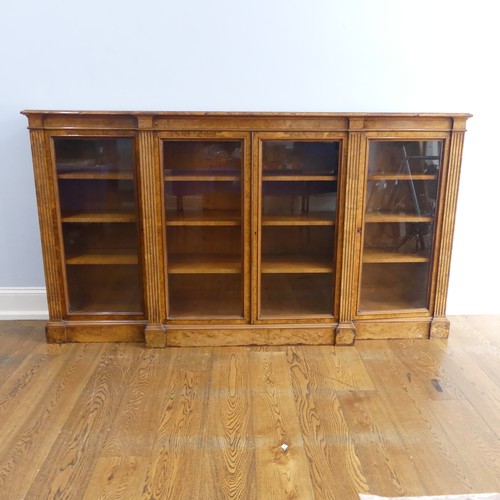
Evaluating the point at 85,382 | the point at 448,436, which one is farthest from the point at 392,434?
the point at 85,382

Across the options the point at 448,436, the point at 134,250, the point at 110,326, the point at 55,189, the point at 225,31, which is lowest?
the point at 448,436

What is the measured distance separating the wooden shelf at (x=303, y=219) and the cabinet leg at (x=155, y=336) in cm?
70

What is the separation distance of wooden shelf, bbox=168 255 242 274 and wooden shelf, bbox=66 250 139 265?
0.19 m

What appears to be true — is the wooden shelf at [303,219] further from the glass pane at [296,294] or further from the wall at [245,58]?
the wall at [245,58]

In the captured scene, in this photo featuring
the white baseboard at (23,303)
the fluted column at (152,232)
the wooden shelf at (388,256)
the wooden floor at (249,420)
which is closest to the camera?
the wooden floor at (249,420)

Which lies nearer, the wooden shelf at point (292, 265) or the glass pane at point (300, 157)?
the glass pane at point (300, 157)

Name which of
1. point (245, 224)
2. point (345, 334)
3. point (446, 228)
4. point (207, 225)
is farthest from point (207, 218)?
point (446, 228)

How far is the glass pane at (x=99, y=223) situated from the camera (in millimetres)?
2205

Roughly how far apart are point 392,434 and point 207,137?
4.60 ft

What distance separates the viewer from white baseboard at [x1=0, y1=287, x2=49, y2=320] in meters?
2.59

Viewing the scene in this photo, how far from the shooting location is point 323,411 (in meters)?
1.80

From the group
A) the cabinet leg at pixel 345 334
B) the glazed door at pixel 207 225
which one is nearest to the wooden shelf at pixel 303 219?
the glazed door at pixel 207 225

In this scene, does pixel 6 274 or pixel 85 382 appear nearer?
pixel 85 382

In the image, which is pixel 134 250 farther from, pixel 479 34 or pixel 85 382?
pixel 479 34
